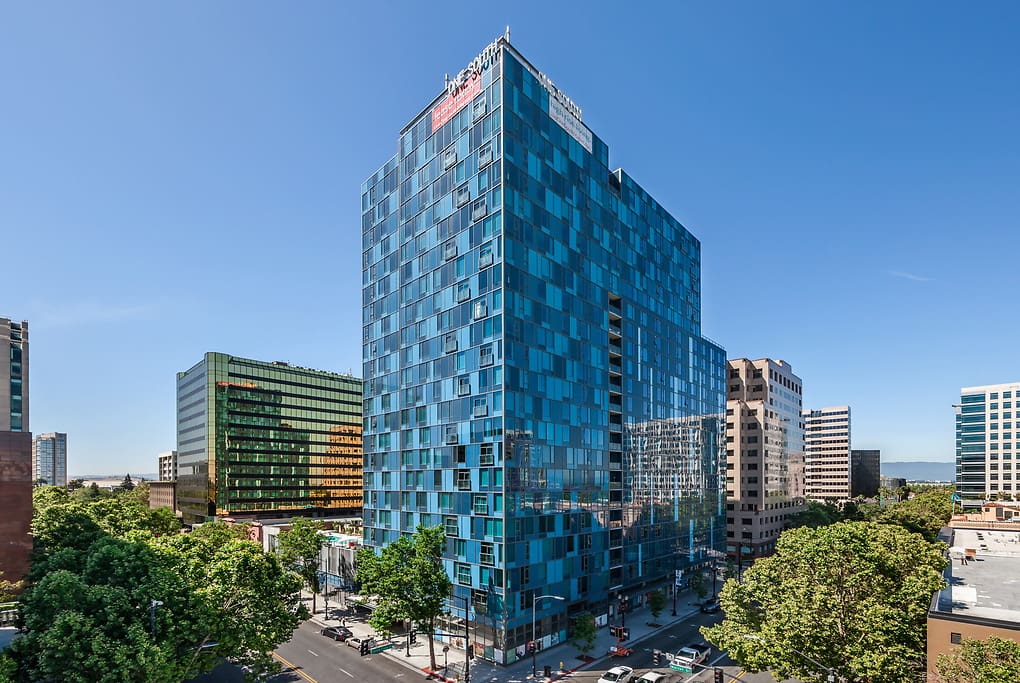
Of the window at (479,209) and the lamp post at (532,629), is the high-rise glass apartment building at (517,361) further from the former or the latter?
the lamp post at (532,629)

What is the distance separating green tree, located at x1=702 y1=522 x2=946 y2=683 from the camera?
36219mm

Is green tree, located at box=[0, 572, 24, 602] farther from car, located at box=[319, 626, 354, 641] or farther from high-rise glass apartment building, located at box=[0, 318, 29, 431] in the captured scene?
car, located at box=[319, 626, 354, 641]

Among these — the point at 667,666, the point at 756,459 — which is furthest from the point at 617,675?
the point at 756,459

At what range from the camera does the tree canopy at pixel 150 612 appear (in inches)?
1254

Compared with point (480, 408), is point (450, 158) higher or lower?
higher

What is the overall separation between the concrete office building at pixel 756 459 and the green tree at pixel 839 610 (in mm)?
76405

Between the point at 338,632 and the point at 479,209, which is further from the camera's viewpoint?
the point at 479,209

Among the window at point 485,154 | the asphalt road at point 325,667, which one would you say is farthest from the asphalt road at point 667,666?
the window at point 485,154

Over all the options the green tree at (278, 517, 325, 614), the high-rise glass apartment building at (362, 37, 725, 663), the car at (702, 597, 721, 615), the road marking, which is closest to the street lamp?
the high-rise glass apartment building at (362, 37, 725, 663)

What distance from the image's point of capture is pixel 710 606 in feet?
254

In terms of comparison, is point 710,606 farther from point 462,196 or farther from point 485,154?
point 485,154

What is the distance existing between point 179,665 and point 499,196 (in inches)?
1905

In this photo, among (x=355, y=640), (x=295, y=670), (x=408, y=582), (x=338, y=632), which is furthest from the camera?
(x=338, y=632)

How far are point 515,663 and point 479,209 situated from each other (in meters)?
47.5
